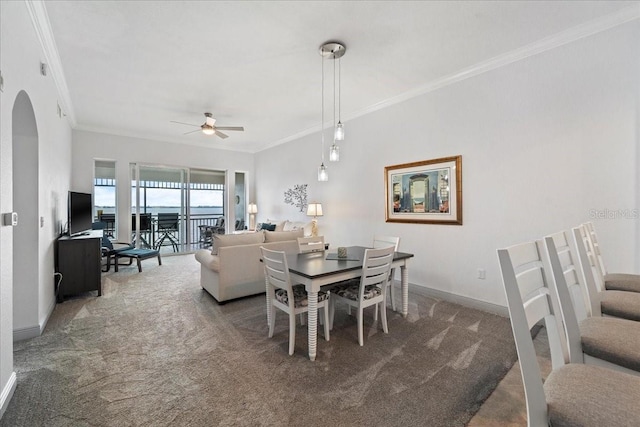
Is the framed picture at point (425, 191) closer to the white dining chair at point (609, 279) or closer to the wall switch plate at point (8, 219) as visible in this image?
the white dining chair at point (609, 279)

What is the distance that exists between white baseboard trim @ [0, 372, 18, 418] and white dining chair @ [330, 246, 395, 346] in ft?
7.52

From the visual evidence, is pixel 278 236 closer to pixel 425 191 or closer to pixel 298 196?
pixel 425 191

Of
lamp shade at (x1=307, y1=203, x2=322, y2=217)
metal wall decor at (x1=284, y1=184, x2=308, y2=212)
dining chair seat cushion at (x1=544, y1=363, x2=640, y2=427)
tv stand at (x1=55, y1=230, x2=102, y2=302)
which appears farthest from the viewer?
metal wall decor at (x1=284, y1=184, x2=308, y2=212)

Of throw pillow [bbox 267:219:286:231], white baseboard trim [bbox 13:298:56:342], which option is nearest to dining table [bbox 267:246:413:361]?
white baseboard trim [bbox 13:298:56:342]

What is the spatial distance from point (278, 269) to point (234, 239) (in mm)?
Result: 1438

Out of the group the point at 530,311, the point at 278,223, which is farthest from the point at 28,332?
the point at 278,223

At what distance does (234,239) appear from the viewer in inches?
140

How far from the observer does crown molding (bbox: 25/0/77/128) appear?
225 centimetres

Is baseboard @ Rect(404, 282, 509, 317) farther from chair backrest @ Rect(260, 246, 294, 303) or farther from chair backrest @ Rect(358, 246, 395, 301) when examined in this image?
chair backrest @ Rect(260, 246, 294, 303)

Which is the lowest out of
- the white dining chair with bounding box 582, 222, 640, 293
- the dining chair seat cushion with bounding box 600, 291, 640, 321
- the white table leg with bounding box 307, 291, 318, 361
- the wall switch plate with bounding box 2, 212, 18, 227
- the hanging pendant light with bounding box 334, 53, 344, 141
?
the white table leg with bounding box 307, 291, 318, 361

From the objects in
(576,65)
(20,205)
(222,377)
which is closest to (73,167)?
(20,205)

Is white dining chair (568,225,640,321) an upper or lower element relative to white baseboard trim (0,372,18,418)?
upper

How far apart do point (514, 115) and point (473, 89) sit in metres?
0.60

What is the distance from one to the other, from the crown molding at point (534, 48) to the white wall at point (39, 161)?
13.0 ft
